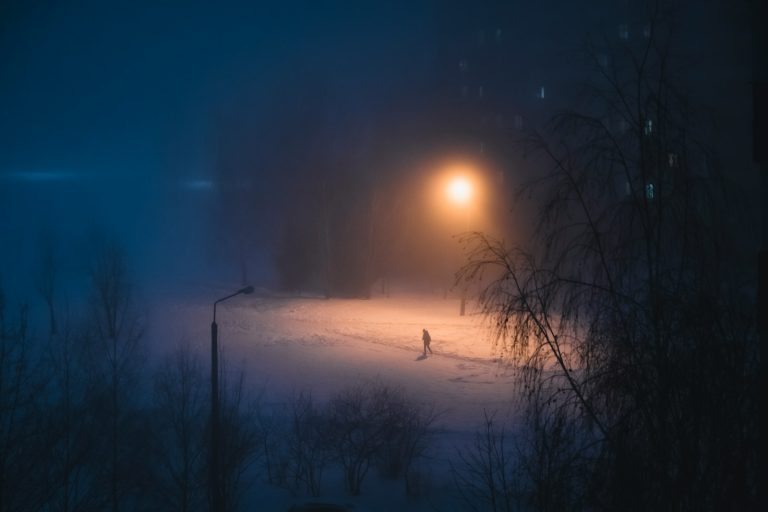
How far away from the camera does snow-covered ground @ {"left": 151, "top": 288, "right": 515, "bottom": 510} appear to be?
64.2 feet

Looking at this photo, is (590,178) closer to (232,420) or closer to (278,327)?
(232,420)

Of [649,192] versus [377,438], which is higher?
[649,192]

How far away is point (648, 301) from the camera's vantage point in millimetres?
5449

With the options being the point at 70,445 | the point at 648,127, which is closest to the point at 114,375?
the point at 70,445

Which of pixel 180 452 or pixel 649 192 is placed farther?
pixel 180 452

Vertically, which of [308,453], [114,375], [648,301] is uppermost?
[648,301]

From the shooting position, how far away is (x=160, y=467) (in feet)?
49.8

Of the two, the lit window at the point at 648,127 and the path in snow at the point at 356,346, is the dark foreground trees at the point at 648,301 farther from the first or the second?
the path in snow at the point at 356,346

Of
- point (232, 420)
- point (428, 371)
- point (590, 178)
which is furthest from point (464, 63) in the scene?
point (590, 178)

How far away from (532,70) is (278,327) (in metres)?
31.8

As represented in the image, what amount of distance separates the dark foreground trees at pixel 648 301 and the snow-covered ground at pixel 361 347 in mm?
9393

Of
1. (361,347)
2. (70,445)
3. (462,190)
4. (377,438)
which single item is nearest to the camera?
(377,438)

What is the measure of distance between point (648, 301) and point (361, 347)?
22.3 m

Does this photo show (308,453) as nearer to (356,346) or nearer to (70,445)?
(70,445)
